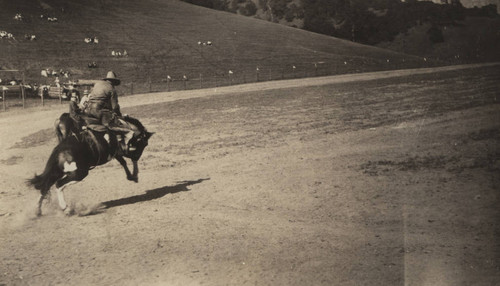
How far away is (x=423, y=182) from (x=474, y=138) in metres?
5.93

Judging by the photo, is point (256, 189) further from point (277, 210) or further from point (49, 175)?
point (49, 175)

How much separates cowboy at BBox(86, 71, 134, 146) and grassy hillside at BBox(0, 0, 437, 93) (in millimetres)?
36045

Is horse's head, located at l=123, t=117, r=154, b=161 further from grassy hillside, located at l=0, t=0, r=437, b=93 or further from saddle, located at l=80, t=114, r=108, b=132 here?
grassy hillside, located at l=0, t=0, r=437, b=93

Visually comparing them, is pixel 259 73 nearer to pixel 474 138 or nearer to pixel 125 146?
pixel 474 138

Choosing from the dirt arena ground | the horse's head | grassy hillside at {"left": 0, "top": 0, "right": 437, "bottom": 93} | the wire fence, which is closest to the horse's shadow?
the dirt arena ground

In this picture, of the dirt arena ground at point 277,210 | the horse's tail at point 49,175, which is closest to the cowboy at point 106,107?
the horse's tail at point 49,175

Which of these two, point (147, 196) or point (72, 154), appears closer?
point (72, 154)

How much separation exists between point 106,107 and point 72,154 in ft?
5.97

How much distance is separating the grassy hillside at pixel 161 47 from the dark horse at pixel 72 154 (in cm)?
3658

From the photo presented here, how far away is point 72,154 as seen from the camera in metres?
10.7

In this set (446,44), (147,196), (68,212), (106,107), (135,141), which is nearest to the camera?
(68,212)

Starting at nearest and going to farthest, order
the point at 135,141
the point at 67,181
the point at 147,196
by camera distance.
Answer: the point at 67,181
the point at 135,141
the point at 147,196

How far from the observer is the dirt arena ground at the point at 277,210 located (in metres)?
7.86

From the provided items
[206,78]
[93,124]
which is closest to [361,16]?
[206,78]
